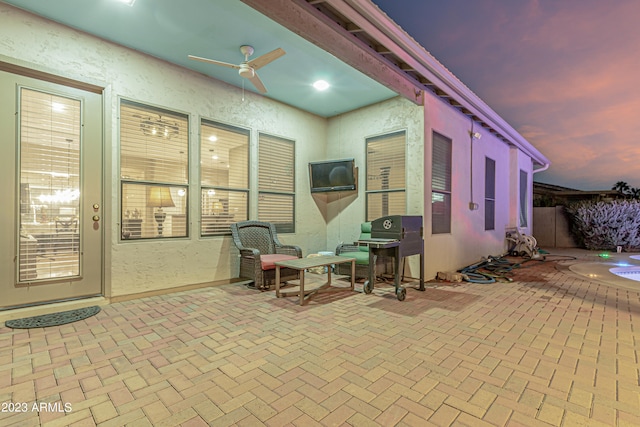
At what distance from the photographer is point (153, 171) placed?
13.8ft

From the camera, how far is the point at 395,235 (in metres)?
3.98

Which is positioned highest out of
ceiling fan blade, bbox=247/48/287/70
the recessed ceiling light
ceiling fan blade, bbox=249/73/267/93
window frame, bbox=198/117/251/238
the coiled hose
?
the recessed ceiling light

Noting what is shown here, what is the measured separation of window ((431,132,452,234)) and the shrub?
777cm

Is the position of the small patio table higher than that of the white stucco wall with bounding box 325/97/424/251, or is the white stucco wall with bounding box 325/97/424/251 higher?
the white stucco wall with bounding box 325/97/424/251

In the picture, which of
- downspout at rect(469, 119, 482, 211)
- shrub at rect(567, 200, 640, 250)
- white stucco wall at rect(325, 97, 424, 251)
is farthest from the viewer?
shrub at rect(567, 200, 640, 250)

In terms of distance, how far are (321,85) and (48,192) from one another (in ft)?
13.9

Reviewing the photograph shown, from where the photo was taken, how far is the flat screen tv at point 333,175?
5879 millimetres

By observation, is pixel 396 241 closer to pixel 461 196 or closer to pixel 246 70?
pixel 246 70

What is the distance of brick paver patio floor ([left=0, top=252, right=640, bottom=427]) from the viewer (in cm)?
159

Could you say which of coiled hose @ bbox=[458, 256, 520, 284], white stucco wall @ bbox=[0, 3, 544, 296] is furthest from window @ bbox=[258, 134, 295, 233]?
coiled hose @ bbox=[458, 256, 520, 284]

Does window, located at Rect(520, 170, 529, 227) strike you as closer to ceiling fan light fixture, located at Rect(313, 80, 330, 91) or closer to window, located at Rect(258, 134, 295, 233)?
ceiling fan light fixture, located at Rect(313, 80, 330, 91)

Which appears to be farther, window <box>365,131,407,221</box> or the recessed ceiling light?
window <box>365,131,407,221</box>

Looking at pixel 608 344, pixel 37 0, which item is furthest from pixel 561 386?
pixel 37 0

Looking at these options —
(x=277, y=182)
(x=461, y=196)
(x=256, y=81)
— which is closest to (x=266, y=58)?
(x=256, y=81)
